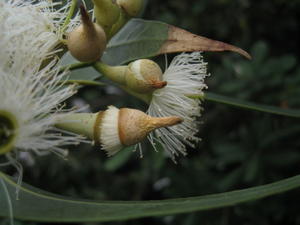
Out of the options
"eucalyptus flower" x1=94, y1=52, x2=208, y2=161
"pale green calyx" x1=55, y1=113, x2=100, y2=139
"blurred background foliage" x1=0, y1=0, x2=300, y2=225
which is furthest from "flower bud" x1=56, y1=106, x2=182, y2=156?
"blurred background foliage" x1=0, y1=0, x2=300, y2=225

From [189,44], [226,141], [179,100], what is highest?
[189,44]

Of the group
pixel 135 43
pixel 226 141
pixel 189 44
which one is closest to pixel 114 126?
pixel 189 44

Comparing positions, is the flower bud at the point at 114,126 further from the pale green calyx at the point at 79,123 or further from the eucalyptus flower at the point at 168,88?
the eucalyptus flower at the point at 168,88

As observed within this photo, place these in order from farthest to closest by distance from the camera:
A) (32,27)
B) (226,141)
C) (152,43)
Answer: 1. (226,141)
2. (152,43)
3. (32,27)

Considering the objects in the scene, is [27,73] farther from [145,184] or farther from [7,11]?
[145,184]

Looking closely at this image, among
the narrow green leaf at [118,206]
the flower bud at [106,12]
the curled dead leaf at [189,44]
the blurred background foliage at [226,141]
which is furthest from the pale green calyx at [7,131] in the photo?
the blurred background foliage at [226,141]

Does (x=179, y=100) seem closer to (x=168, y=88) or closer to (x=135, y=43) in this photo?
(x=168, y=88)
